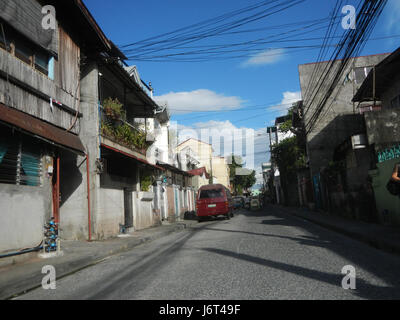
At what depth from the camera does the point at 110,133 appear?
43.4 feet

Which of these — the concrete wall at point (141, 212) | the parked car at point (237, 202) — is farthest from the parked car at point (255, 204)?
the concrete wall at point (141, 212)

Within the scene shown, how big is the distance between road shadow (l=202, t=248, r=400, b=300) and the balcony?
8214mm

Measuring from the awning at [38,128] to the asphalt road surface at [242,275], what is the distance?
3318 mm

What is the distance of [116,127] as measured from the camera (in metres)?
14.0

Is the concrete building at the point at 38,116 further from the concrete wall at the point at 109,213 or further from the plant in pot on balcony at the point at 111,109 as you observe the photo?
the plant in pot on balcony at the point at 111,109

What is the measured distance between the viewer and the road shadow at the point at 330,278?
12.6ft

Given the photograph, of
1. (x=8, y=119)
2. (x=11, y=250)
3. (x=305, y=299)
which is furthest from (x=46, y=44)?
(x=305, y=299)

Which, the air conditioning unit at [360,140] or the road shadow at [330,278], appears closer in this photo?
the road shadow at [330,278]

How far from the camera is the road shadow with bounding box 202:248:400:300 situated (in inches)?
152

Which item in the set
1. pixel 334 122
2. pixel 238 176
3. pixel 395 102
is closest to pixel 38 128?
pixel 395 102

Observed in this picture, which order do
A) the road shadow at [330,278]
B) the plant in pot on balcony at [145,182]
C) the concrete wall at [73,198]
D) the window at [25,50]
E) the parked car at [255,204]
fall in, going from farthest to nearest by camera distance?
1. the parked car at [255,204]
2. the plant in pot on balcony at [145,182]
3. the concrete wall at [73,198]
4. the window at [25,50]
5. the road shadow at [330,278]

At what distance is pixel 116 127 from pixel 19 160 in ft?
21.4

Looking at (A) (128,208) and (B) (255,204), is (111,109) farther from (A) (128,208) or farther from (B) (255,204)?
(B) (255,204)

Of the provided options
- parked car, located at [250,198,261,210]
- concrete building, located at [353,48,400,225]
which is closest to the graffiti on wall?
concrete building, located at [353,48,400,225]
